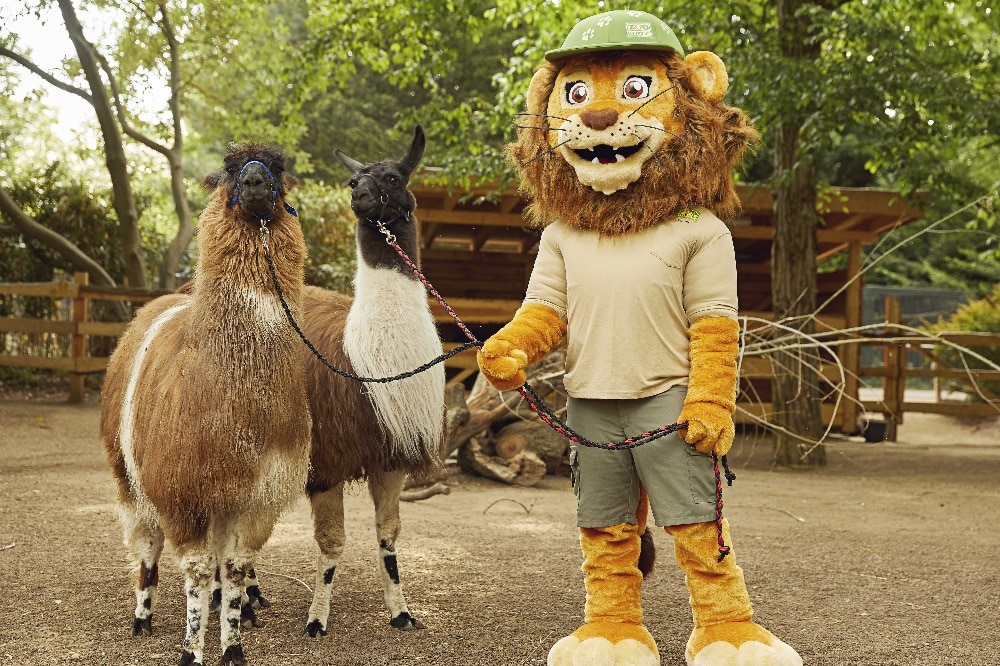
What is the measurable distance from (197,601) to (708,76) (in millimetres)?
2484

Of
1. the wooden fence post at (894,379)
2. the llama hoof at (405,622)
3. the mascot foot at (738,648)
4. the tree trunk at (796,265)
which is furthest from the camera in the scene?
the wooden fence post at (894,379)

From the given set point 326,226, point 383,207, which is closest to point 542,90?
point 383,207

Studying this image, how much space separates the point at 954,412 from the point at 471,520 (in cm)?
809

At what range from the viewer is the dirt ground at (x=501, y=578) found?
3.37 m

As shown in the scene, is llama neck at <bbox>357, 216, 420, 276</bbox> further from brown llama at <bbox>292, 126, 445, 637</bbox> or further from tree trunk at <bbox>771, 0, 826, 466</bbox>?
tree trunk at <bbox>771, 0, 826, 466</bbox>

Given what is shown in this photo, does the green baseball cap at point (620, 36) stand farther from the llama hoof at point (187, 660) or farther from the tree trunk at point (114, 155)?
the tree trunk at point (114, 155)

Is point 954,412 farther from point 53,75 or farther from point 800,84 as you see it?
point 53,75

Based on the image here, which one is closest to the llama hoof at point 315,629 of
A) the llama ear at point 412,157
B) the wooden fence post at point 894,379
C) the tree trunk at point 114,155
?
the llama ear at point 412,157

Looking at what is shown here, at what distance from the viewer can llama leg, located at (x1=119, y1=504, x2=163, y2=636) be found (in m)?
3.53

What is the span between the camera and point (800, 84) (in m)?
7.48

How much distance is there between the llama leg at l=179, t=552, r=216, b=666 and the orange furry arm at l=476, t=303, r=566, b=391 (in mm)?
1147

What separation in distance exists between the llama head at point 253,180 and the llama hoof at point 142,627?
5.55 feet

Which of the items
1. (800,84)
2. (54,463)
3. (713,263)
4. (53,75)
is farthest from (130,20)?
(713,263)

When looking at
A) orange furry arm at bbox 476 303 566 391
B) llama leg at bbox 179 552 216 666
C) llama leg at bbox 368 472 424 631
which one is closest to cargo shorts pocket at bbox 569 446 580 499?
orange furry arm at bbox 476 303 566 391
